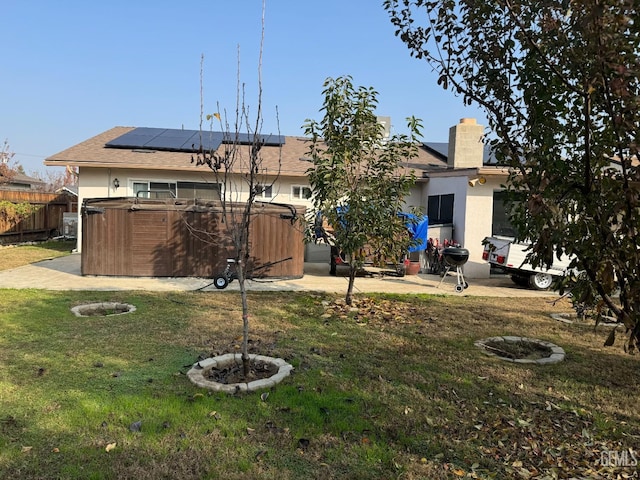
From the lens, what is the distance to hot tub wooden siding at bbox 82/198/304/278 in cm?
968

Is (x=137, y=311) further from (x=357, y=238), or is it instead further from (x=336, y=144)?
(x=336, y=144)

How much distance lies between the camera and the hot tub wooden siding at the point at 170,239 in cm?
968

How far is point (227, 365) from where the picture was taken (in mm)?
4430

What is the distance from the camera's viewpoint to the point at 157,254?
9852 mm

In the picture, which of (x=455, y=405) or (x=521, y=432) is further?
(x=455, y=405)

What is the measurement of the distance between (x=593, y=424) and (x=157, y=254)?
8.51 meters

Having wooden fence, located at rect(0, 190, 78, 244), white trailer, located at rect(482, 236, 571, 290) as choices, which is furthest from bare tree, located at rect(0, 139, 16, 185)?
white trailer, located at rect(482, 236, 571, 290)

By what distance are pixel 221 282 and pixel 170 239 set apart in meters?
1.87

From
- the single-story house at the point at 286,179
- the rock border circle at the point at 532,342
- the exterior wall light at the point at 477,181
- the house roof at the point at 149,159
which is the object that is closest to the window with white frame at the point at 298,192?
the single-story house at the point at 286,179

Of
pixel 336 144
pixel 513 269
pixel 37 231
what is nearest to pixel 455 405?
pixel 336 144

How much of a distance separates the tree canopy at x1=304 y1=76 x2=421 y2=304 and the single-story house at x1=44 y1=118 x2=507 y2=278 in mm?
4605

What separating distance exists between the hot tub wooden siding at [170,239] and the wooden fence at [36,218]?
906cm

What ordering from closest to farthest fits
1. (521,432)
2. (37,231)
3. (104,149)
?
(521,432), (104,149), (37,231)

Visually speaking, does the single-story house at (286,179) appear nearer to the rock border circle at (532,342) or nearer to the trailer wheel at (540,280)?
the trailer wheel at (540,280)
